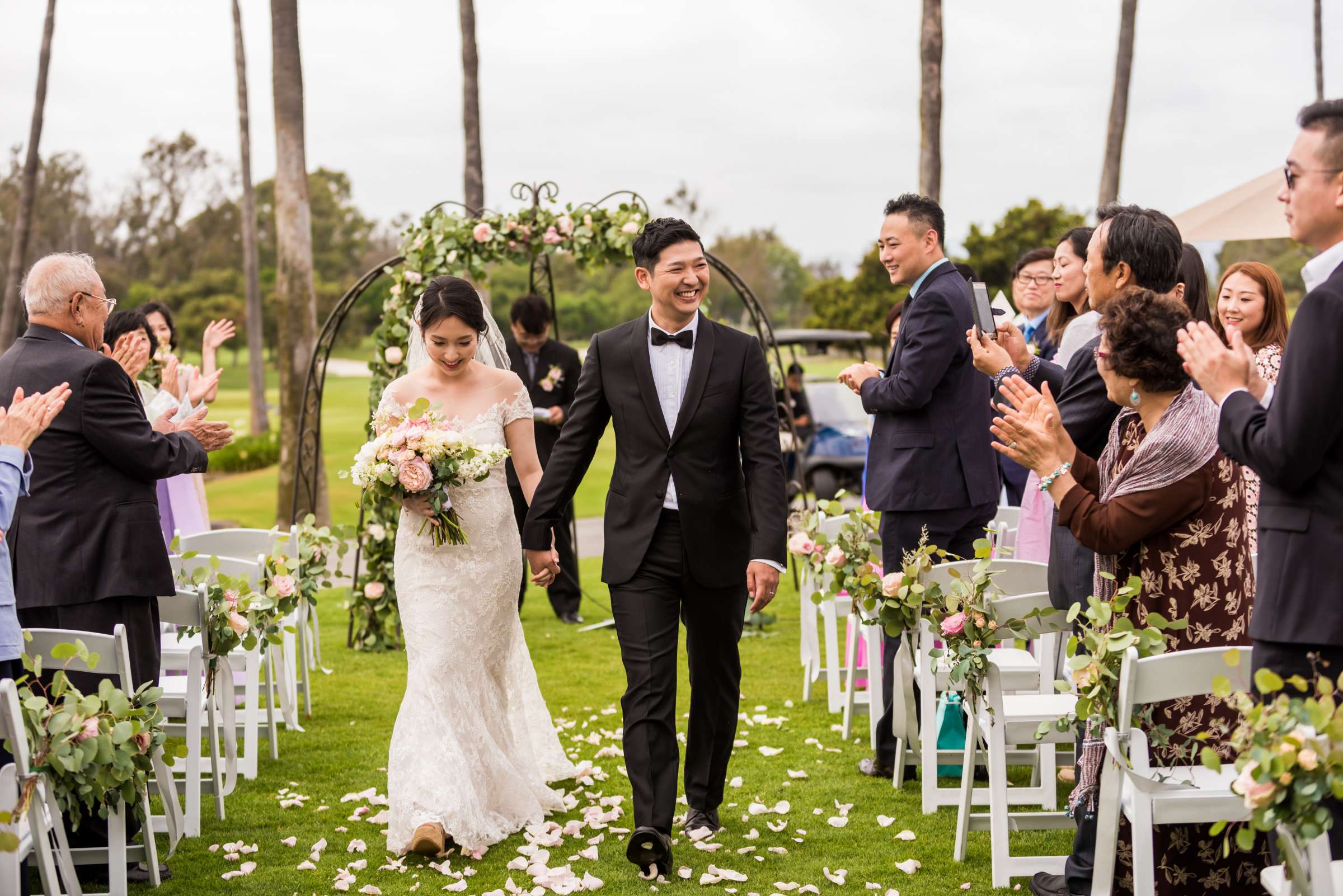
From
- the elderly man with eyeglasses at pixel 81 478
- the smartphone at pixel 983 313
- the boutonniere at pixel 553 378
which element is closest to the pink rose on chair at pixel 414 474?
the elderly man with eyeglasses at pixel 81 478

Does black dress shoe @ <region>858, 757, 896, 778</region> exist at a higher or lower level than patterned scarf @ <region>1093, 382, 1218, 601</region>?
lower

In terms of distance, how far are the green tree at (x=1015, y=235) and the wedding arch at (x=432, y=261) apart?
22713 mm

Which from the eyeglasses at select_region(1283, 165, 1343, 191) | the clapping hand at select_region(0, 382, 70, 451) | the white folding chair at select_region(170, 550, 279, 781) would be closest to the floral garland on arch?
the white folding chair at select_region(170, 550, 279, 781)

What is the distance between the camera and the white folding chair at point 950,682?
4.91 metres

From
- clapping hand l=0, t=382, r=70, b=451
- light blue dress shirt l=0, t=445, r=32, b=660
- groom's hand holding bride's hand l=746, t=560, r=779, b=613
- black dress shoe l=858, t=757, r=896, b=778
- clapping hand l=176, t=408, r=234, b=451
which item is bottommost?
black dress shoe l=858, t=757, r=896, b=778

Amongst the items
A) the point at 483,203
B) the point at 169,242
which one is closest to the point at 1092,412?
the point at 483,203

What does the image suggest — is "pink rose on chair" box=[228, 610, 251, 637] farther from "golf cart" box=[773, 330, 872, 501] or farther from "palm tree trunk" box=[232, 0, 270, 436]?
"palm tree trunk" box=[232, 0, 270, 436]

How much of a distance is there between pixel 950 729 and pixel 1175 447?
243 cm

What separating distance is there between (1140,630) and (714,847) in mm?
1924

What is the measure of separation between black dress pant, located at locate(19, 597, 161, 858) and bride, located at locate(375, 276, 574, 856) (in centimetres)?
96

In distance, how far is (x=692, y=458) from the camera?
466 cm

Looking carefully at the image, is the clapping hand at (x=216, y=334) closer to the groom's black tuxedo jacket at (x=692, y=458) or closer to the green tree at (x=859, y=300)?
the groom's black tuxedo jacket at (x=692, y=458)

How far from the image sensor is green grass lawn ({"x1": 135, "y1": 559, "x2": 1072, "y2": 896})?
462cm

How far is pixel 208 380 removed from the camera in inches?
247
